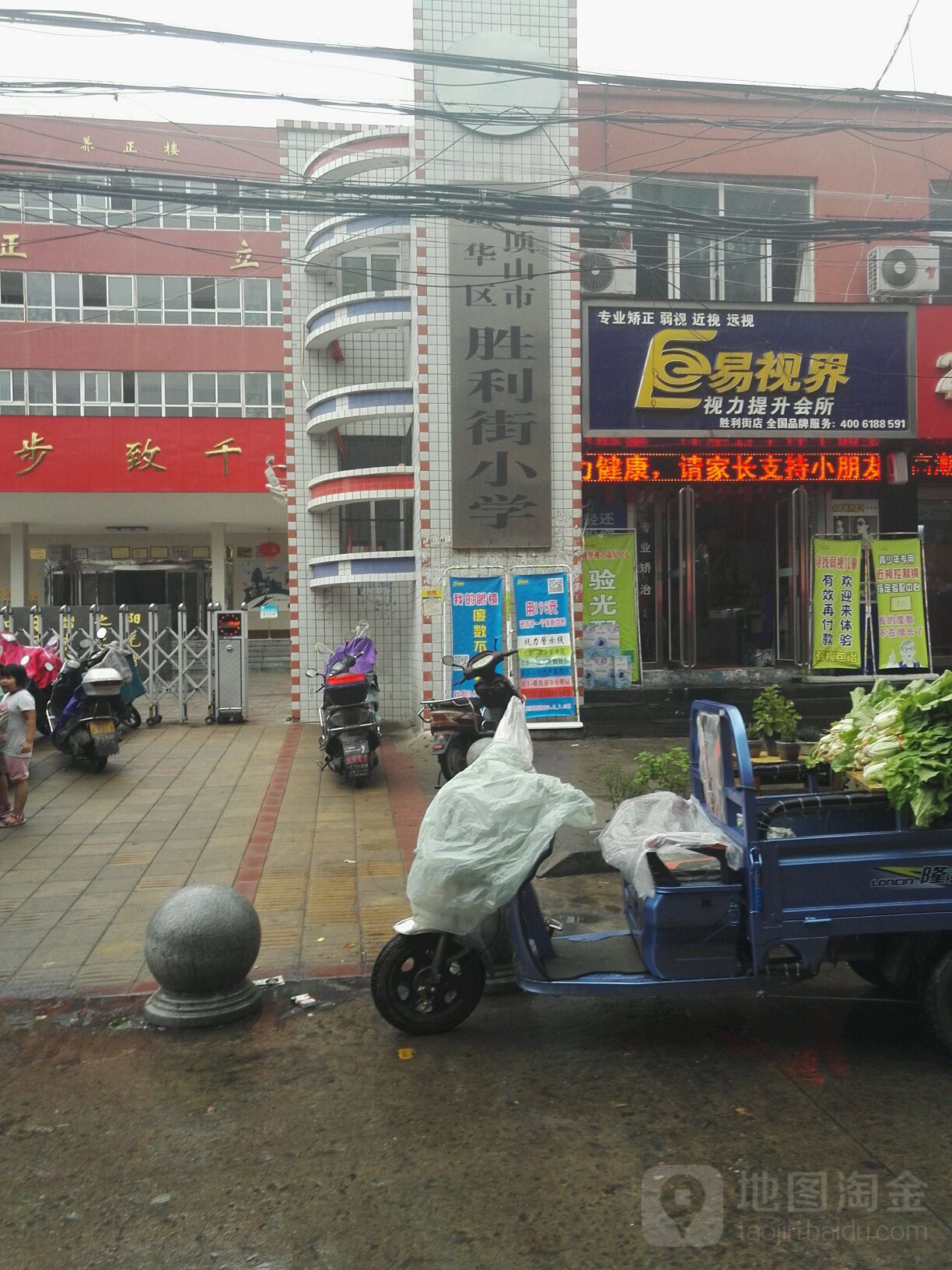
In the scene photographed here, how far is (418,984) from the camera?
4820 mm

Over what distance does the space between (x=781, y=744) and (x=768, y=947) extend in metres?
4.75

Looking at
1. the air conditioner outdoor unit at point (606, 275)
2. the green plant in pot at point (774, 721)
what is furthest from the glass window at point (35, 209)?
the green plant in pot at point (774, 721)

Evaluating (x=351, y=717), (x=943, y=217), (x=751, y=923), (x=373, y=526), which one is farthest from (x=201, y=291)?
(x=751, y=923)

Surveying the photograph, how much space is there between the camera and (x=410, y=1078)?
4.46 meters

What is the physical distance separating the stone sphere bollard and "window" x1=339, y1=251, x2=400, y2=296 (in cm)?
1150

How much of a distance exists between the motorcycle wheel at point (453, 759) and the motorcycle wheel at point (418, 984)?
17.9 ft

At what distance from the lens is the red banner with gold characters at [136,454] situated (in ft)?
88.3

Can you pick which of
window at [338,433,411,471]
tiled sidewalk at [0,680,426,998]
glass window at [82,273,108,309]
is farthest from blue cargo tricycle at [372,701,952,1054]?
glass window at [82,273,108,309]

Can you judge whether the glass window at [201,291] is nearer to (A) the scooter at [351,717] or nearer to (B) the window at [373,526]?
(B) the window at [373,526]

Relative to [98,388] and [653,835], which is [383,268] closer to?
[653,835]

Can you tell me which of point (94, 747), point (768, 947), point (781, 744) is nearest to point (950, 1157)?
point (768, 947)

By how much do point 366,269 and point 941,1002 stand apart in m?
13.0

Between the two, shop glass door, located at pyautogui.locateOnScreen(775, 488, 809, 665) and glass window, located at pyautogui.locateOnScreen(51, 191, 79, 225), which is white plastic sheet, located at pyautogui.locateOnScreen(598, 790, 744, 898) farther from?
glass window, located at pyautogui.locateOnScreen(51, 191, 79, 225)

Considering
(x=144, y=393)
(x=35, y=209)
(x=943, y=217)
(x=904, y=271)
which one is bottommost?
(x=904, y=271)
